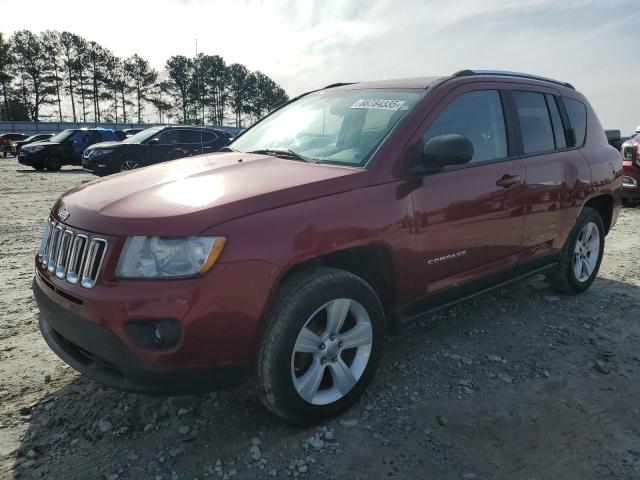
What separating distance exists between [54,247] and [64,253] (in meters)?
0.16

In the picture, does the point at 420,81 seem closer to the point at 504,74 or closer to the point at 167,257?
the point at 504,74

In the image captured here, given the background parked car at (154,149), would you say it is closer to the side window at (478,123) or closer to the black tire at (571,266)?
the black tire at (571,266)

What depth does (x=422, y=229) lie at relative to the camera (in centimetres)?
283

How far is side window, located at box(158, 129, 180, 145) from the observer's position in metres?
13.8

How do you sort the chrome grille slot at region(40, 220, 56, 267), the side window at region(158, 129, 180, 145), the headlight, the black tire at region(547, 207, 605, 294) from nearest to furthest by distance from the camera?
the headlight < the chrome grille slot at region(40, 220, 56, 267) < the black tire at region(547, 207, 605, 294) < the side window at region(158, 129, 180, 145)

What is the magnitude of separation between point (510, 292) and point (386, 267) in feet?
7.70

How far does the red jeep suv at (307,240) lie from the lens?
2102mm

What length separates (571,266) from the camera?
14.2 ft

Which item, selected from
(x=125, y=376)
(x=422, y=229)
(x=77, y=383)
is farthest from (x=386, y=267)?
(x=77, y=383)

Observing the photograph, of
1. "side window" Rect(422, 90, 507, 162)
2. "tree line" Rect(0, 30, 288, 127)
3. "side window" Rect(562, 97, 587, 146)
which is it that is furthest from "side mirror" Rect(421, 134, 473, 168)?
"tree line" Rect(0, 30, 288, 127)

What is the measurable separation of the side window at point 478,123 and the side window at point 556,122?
80cm

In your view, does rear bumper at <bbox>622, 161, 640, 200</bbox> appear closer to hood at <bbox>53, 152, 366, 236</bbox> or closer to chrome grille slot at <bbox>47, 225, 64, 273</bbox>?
hood at <bbox>53, 152, 366, 236</bbox>

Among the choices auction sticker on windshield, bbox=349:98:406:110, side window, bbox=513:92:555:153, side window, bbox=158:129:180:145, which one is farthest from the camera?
side window, bbox=158:129:180:145

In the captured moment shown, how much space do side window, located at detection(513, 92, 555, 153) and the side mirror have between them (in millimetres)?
1152
